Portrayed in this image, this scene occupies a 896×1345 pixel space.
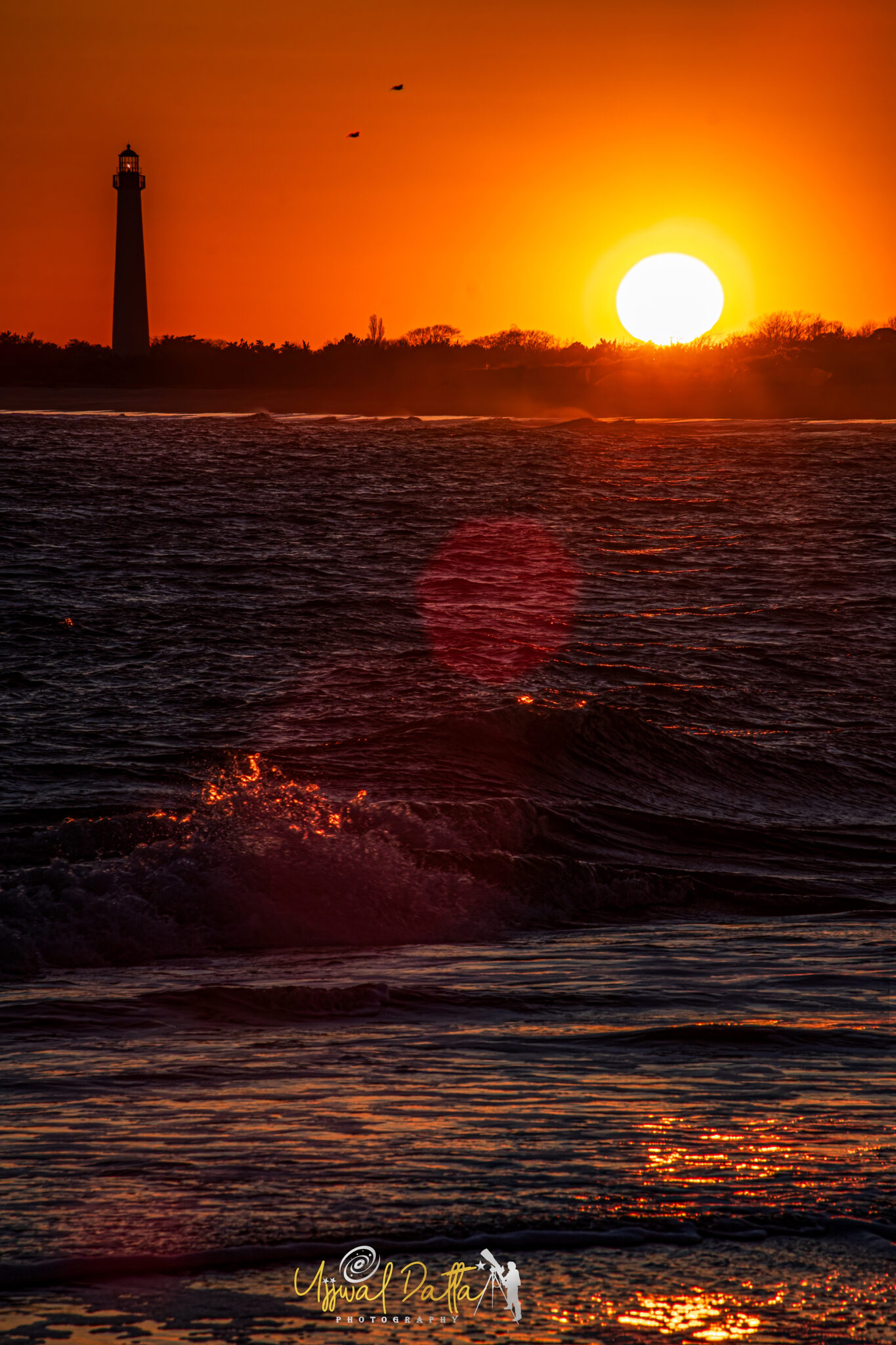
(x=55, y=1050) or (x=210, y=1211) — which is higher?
(x=210, y=1211)

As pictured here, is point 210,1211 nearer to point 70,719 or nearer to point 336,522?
point 70,719

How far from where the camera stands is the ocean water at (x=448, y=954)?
132 inches

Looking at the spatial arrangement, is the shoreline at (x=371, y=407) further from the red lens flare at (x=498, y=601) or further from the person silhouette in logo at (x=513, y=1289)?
the person silhouette in logo at (x=513, y=1289)

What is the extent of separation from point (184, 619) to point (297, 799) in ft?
32.5

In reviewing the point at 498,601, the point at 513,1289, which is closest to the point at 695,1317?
the point at 513,1289

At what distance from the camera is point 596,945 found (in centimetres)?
742

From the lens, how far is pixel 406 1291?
3.17 metres

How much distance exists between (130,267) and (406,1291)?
343 ft

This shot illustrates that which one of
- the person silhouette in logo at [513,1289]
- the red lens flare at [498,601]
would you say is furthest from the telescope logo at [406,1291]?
the red lens flare at [498,601]

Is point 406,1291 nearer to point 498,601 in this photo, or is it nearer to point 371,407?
point 498,601

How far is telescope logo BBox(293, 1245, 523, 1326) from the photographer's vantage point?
3047mm

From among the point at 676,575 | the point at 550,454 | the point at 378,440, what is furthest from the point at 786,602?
the point at 378,440

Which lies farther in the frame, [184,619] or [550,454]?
[550,454]

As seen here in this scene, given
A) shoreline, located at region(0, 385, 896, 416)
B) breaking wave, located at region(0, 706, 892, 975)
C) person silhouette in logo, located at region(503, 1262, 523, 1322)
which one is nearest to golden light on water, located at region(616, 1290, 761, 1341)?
person silhouette in logo, located at region(503, 1262, 523, 1322)
